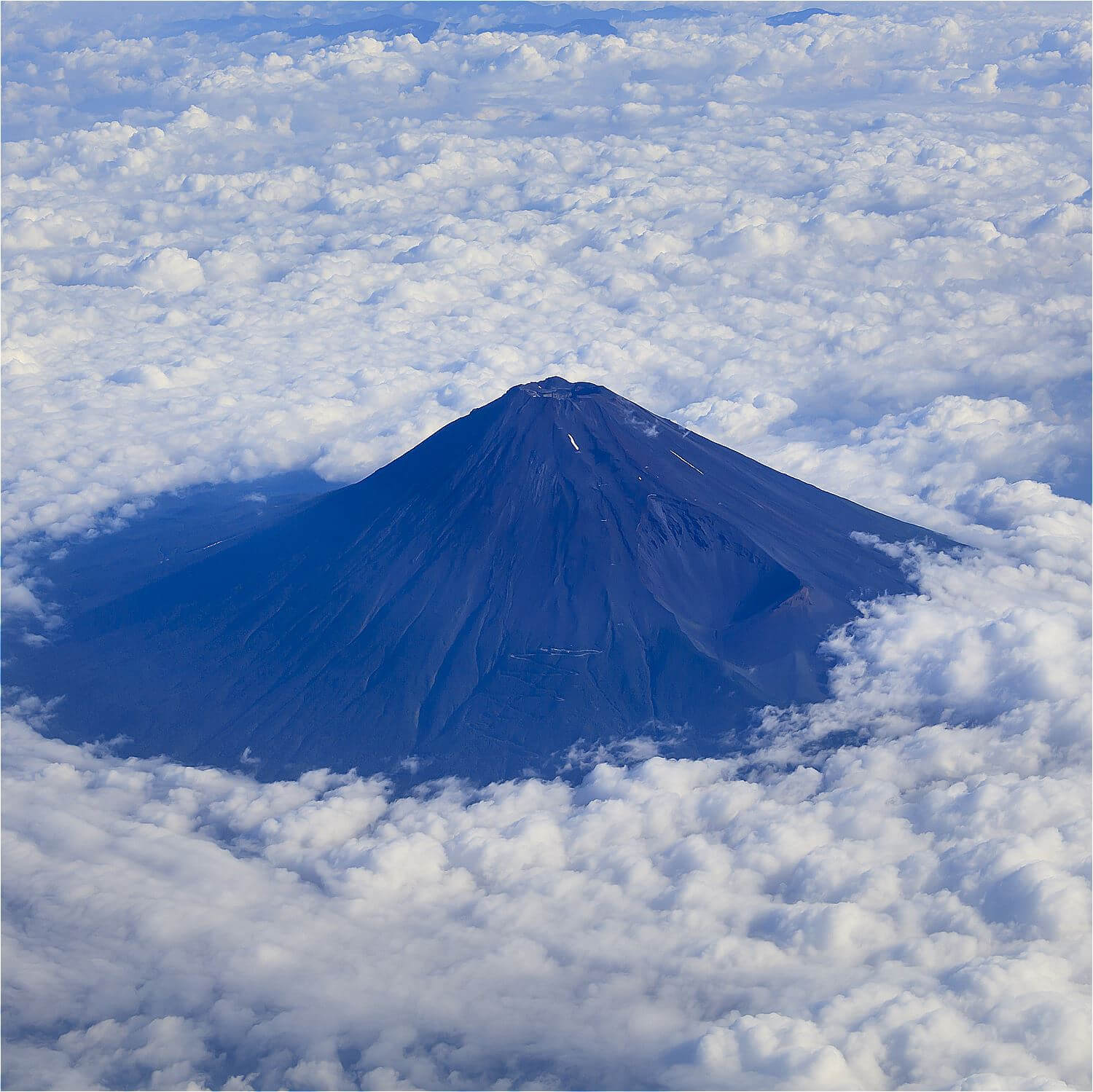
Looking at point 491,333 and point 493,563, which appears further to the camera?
point 491,333

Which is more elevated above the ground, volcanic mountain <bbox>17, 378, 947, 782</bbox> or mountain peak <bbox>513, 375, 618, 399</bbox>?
mountain peak <bbox>513, 375, 618, 399</bbox>

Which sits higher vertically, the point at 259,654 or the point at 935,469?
the point at 935,469

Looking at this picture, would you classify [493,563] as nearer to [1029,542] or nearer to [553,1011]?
[553,1011]

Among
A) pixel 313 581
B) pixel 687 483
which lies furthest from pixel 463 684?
pixel 687 483

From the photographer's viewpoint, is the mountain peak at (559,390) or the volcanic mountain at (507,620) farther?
→ the mountain peak at (559,390)

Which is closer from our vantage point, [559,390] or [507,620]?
[507,620]

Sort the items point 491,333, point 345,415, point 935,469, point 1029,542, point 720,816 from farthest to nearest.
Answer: point 491,333 < point 345,415 < point 935,469 < point 1029,542 < point 720,816

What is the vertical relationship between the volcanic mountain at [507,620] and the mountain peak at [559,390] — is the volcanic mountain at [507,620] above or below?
below

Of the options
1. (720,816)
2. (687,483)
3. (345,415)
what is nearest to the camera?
(720,816)
